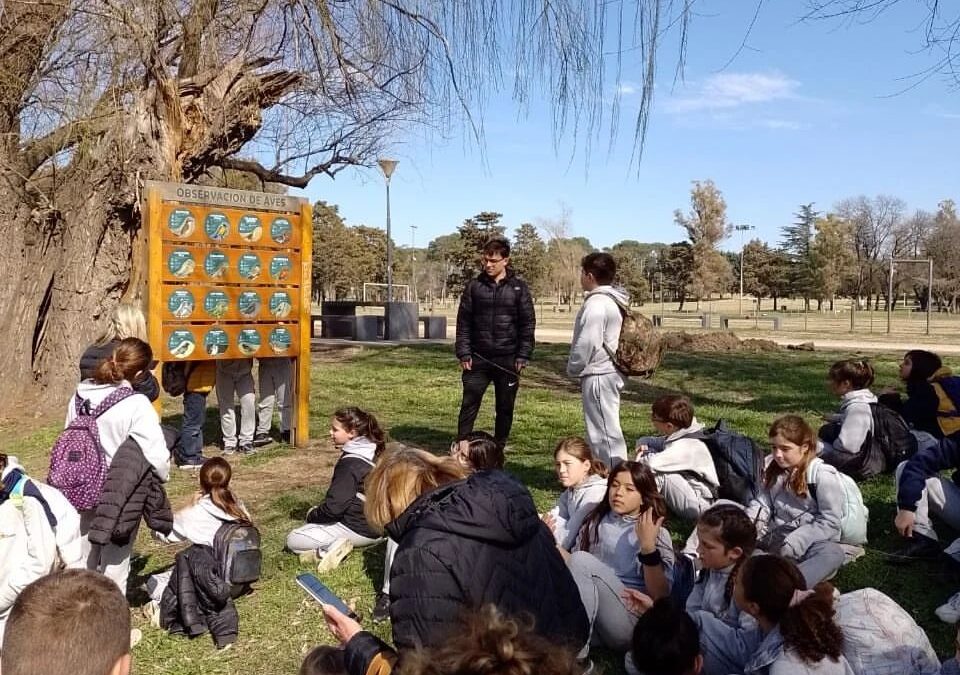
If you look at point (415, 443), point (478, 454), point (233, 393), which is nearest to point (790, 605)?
point (478, 454)

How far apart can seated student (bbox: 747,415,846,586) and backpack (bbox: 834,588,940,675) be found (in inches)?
43.4

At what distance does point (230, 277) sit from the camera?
25.8ft

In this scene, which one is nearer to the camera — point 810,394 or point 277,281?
point 277,281

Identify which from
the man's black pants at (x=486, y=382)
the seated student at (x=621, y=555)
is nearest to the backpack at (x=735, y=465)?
the seated student at (x=621, y=555)

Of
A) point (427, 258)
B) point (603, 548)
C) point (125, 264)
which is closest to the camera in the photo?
point (603, 548)

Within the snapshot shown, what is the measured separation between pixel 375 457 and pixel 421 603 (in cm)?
277

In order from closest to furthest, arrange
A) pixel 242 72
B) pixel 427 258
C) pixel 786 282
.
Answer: pixel 242 72 < pixel 786 282 < pixel 427 258

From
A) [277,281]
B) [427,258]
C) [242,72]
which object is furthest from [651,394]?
[427,258]

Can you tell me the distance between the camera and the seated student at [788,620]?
2.92 meters

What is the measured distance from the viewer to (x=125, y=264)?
414 inches

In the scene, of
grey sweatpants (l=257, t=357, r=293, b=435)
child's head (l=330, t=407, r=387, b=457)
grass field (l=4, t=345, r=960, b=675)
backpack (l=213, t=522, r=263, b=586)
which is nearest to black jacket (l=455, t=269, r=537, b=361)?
grass field (l=4, t=345, r=960, b=675)

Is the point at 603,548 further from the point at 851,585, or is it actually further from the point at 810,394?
the point at 810,394

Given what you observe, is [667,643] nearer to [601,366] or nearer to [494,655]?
[494,655]

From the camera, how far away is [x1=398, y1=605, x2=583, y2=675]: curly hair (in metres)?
1.51
